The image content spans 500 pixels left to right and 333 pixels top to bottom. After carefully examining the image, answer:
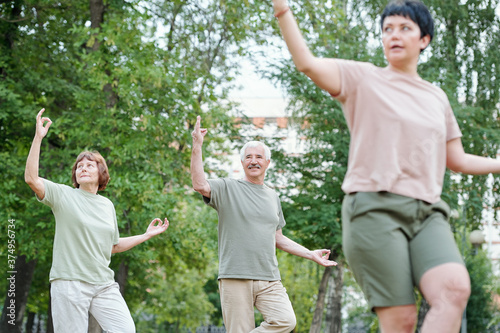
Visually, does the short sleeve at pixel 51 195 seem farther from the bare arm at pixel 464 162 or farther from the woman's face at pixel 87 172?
the bare arm at pixel 464 162

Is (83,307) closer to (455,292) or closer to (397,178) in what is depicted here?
(397,178)

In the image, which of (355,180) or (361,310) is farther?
(361,310)

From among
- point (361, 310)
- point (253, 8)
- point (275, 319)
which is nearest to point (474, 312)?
point (361, 310)

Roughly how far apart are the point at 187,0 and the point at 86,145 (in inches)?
178

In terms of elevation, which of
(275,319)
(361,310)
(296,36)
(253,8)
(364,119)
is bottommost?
(361,310)

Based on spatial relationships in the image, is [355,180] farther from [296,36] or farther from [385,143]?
[296,36]

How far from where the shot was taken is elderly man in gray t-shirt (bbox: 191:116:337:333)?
5.45 meters

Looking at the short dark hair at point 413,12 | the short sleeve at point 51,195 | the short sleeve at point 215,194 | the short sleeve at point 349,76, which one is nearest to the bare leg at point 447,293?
the short sleeve at point 349,76

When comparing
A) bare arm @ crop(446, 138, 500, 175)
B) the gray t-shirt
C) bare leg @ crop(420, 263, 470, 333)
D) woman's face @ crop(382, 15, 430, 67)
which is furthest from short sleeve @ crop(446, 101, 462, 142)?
the gray t-shirt

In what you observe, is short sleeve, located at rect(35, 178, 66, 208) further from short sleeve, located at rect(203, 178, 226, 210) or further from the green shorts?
the green shorts

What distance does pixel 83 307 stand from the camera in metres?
5.39

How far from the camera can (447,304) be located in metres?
2.51

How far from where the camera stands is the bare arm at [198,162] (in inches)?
207

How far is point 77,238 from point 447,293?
362 centimetres
